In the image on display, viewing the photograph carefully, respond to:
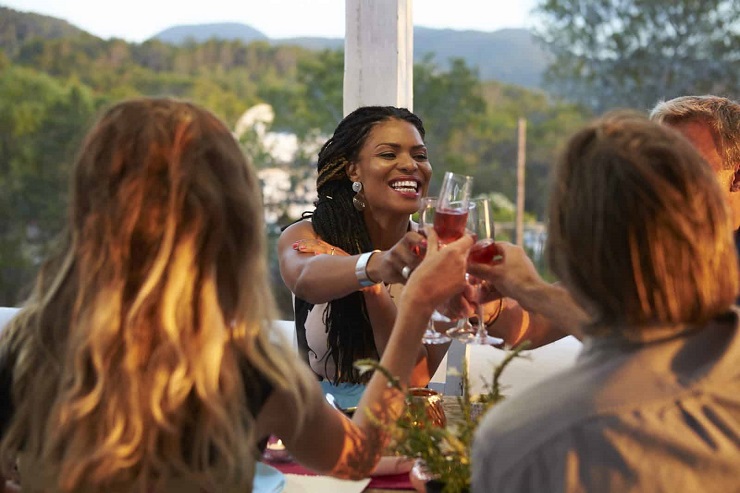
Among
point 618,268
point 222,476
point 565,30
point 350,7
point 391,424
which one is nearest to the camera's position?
point 618,268

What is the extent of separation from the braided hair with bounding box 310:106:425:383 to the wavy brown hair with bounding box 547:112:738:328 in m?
1.68

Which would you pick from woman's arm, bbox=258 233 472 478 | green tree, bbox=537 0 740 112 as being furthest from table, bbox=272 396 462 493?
green tree, bbox=537 0 740 112

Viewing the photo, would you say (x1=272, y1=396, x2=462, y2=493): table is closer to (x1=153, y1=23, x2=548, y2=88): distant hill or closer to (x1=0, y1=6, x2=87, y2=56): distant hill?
(x1=153, y1=23, x2=548, y2=88): distant hill

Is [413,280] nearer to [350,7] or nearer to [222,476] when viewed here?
[222,476]

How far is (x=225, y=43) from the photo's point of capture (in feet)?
20.0

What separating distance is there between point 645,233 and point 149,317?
636 mm

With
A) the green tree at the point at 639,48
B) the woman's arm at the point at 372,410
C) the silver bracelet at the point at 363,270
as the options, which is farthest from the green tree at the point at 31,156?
the woman's arm at the point at 372,410

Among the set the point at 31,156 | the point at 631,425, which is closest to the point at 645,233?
the point at 631,425

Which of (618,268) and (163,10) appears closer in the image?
(618,268)

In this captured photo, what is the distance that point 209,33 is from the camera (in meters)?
6.04

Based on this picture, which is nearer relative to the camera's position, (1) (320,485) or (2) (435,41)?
(1) (320,485)

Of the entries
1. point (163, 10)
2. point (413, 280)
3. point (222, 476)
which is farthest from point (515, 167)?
point (222, 476)

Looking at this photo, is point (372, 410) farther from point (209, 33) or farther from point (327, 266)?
point (209, 33)

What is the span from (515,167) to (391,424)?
16.3 feet
